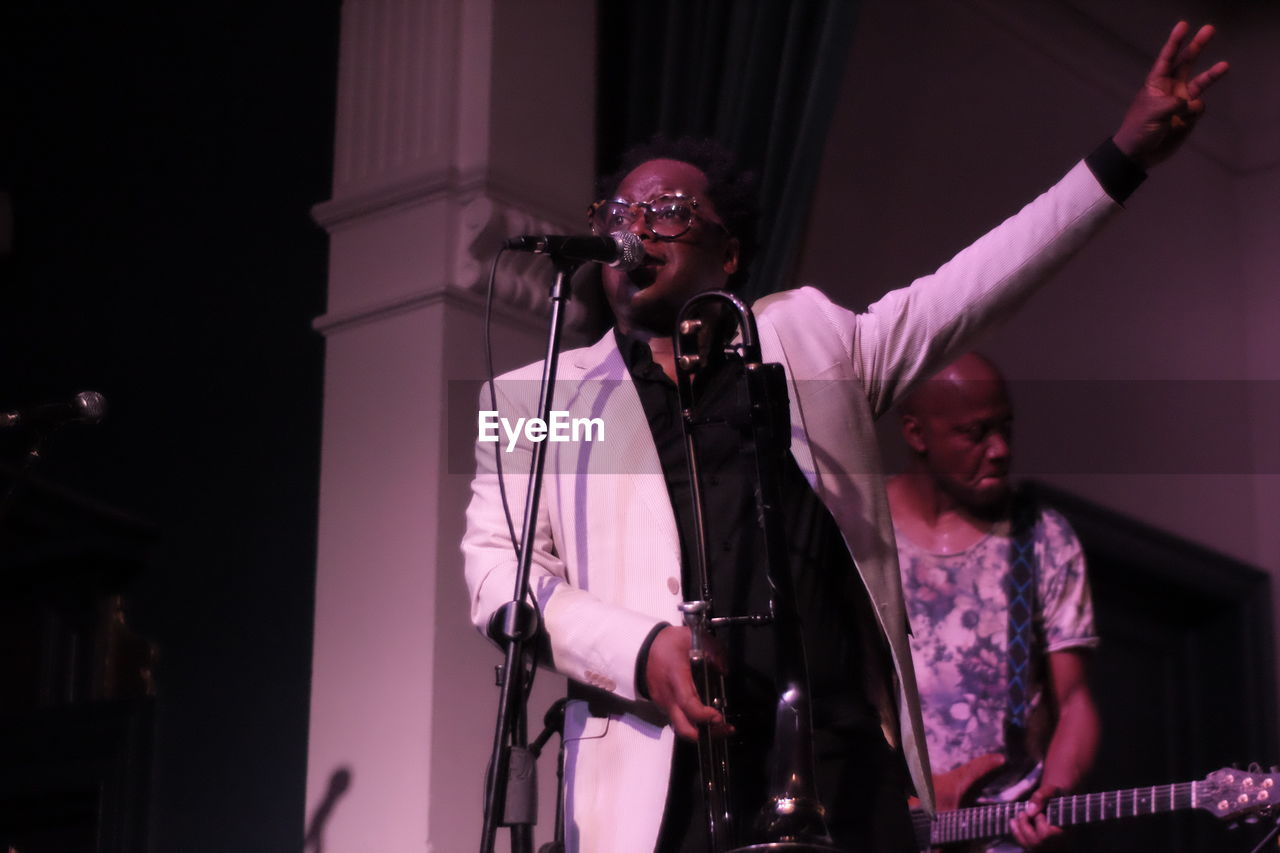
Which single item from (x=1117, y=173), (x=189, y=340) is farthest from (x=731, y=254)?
(x=189, y=340)

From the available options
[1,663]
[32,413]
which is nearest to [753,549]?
[32,413]

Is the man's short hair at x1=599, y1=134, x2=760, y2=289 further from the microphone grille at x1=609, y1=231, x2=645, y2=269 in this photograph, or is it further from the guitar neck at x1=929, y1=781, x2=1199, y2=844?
the guitar neck at x1=929, y1=781, x2=1199, y2=844

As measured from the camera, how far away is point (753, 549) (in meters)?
2.15

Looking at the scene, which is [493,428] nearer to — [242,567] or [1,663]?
[242,567]

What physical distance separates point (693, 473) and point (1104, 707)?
158 inches

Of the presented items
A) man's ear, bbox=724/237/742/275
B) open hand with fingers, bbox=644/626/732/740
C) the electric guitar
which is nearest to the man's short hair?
man's ear, bbox=724/237/742/275

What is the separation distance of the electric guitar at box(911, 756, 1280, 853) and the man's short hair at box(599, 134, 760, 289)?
3.18ft

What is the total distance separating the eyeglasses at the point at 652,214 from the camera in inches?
94.0

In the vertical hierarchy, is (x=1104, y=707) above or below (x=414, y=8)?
below

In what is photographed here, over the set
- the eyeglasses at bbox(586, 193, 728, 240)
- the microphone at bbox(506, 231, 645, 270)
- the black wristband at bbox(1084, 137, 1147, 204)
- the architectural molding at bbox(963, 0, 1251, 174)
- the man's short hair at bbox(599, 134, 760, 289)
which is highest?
the architectural molding at bbox(963, 0, 1251, 174)

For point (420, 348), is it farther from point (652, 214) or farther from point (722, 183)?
point (652, 214)

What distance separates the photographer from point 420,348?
3496 mm

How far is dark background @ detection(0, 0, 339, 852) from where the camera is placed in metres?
3.68

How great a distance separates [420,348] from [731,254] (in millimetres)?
1091
